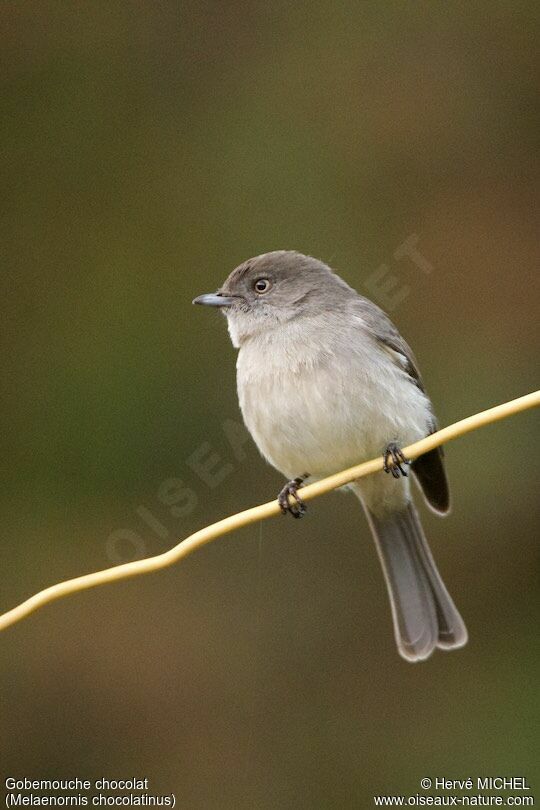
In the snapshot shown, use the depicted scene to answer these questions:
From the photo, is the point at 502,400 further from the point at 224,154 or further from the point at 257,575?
the point at 224,154

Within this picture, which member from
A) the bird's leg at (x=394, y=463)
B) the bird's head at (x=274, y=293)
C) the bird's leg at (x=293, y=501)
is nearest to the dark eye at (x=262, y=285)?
the bird's head at (x=274, y=293)

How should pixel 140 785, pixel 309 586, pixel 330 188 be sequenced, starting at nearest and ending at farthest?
pixel 140 785 → pixel 309 586 → pixel 330 188

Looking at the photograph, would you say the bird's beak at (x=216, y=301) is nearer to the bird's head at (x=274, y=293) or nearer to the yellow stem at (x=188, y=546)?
the bird's head at (x=274, y=293)

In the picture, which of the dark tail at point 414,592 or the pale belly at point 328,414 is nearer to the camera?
the pale belly at point 328,414

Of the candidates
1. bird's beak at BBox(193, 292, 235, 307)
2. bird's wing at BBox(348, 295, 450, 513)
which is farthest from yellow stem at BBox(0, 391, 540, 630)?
bird's beak at BBox(193, 292, 235, 307)

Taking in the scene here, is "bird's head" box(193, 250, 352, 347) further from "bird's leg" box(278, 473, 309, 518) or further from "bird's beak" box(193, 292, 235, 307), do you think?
"bird's leg" box(278, 473, 309, 518)

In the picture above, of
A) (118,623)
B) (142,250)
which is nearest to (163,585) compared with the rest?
(118,623)

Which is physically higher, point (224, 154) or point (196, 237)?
point (224, 154)
